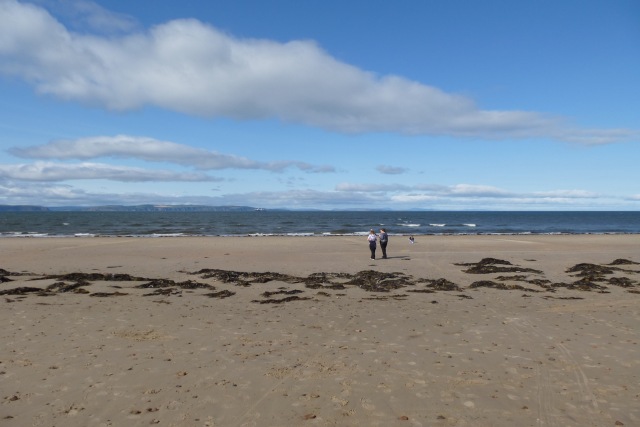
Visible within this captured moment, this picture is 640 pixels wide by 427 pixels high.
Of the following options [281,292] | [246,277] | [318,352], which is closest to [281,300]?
[281,292]

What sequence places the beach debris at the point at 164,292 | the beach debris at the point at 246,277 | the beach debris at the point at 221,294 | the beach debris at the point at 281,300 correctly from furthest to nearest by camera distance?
the beach debris at the point at 246,277 → the beach debris at the point at 164,292 → the beach debris at the point at 221,294 → the beach debris at the point at 281,300

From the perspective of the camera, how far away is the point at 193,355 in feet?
26.8

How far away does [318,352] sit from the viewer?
8430 millimetres

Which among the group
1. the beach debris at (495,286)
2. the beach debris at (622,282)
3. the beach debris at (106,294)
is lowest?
the beach debris at (106,294)

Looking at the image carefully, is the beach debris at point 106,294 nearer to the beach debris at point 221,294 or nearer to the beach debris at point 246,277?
the beach debris at point 221,294

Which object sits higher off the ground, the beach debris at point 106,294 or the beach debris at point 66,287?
the beach debris at point 66,287

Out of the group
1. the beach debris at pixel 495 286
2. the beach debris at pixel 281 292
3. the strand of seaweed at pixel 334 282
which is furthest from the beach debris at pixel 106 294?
the beach debris at pixel 495 286

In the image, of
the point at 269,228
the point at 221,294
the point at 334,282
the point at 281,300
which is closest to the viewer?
the point at 281,300

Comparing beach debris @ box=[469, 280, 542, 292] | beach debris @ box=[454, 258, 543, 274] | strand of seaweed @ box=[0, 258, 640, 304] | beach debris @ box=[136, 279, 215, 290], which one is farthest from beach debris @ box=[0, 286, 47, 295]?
beach debris @ box=[454, 258, 543, 274]

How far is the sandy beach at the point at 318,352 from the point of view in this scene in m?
5.97

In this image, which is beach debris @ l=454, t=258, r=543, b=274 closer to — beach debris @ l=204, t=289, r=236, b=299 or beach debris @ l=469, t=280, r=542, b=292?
beach debris @ l=469, t=280, r=542, b=292

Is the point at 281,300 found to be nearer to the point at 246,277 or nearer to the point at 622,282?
the point at 246,277

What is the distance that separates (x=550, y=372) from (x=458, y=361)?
4.73 ft

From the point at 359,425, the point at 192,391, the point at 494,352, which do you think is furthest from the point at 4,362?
the point at 494,352
